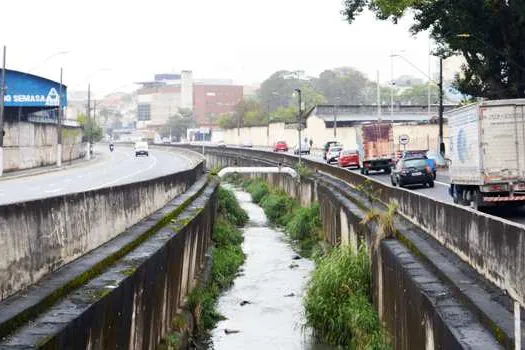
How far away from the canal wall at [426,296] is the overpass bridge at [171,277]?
0.02m

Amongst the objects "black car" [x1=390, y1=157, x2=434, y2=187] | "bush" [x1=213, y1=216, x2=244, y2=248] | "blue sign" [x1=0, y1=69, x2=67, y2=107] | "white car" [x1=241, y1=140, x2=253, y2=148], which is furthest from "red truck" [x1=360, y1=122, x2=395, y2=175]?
"white car" [x1=241, y1=140, x2=253, y2=148]

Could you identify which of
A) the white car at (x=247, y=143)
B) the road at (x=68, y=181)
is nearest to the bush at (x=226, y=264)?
the road at (x=68, y=181)

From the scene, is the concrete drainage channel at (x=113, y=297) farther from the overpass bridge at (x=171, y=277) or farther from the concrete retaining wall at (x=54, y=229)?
the concrete retaining wall at (x=54, y=229)

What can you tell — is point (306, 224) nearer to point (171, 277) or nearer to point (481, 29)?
point (481, 29)

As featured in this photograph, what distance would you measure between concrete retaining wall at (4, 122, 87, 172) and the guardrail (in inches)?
1558

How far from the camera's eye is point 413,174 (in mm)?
38594

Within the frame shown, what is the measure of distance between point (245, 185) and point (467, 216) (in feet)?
231

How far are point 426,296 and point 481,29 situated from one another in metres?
25.7

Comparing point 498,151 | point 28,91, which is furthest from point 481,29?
point 28,91

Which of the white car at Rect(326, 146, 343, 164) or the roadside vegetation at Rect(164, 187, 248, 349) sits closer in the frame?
the roadside vegetation at Rect(164, 187, 248, 349)

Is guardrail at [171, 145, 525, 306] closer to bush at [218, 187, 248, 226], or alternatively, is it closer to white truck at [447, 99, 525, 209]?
white truck at [447, 99, 525, 209]

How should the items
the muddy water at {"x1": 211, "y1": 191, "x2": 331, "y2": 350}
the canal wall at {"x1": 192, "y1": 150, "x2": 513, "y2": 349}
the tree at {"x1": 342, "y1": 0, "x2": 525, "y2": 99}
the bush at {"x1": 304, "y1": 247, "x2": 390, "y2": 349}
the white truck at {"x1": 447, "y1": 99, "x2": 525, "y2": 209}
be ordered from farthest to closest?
the tree at {"x1": 342, "y1": 0, "x2": 525, "y2": 99} < the white truck at {"x1": 447, "y1": 99, "x2": 525, "y2": 209} < the muddy water at {"x1": 211, "y1": 191, "x2": 331, "y2": 350} < the bush at {"x1": 304, "y1": 247, "x2": 390, "y2": 349} < the canal wall at {"x1": 192, "y1": 150, "x2": 513, "y2": 349}

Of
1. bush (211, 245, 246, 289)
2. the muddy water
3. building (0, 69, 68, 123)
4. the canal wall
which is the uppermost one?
building (0, 69, 68, 123)

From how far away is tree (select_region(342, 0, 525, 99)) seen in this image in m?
33.4
